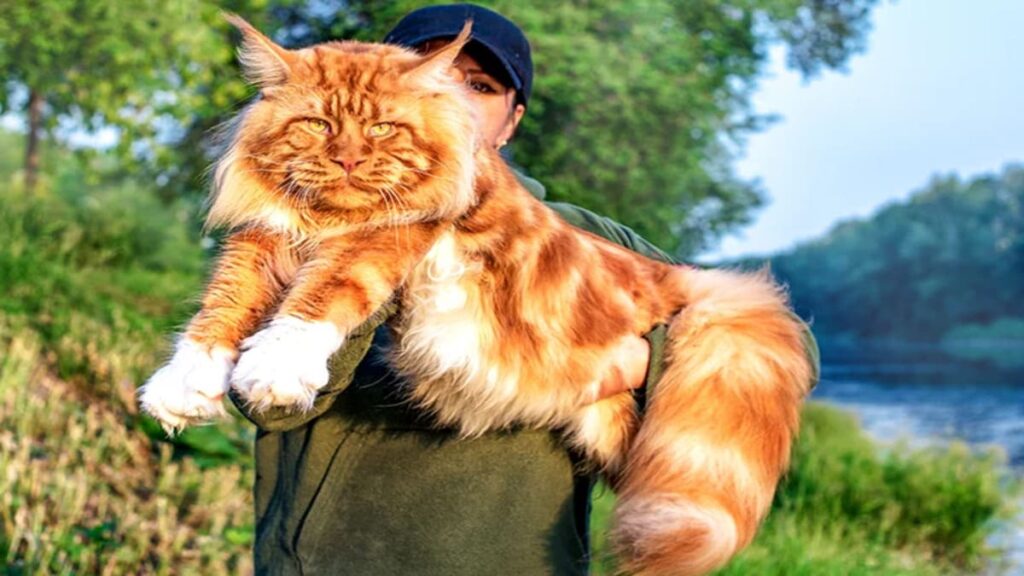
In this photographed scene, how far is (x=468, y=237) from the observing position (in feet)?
7.04

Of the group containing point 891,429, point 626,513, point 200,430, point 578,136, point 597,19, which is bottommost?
point 200,430

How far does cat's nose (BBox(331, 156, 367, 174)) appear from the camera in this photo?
2039mm

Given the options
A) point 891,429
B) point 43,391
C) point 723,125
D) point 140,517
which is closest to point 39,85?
point 43,391

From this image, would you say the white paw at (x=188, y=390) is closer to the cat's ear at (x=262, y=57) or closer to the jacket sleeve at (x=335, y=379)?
the jacket sleeve at (x=335, y=379)

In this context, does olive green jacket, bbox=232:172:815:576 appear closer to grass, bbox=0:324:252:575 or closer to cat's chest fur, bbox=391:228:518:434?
cat's chest fur, bbox=391:228:518:434

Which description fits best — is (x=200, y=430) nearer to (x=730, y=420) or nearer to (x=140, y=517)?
(x=140, y=517)

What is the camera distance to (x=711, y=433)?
224 cm

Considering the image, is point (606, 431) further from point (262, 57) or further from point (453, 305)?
point (262, 57)

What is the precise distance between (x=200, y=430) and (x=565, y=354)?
438cm

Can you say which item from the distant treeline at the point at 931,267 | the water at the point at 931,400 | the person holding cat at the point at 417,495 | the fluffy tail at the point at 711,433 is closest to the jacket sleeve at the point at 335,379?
the person holding cat at the point at 417,495

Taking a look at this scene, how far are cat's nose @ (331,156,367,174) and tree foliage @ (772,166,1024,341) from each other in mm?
12412

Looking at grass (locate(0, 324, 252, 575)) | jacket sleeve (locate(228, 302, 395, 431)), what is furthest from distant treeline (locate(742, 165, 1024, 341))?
jacket sleeve (locate(228, 302, 395, 431))

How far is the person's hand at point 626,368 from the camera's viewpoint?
228 cm

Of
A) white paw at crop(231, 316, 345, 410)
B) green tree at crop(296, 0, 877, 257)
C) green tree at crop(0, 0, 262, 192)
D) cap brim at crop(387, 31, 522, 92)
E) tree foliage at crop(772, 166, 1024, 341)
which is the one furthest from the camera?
tree foliage at crop(772, 166, 1024, 341)
